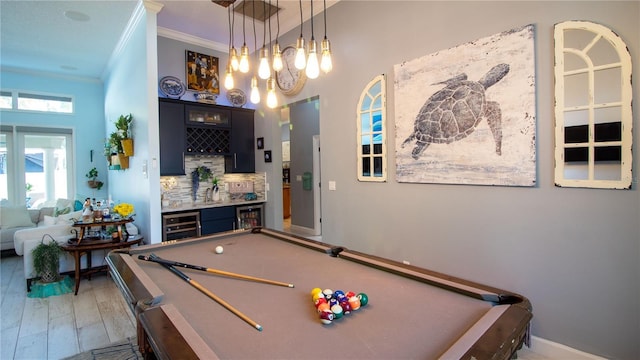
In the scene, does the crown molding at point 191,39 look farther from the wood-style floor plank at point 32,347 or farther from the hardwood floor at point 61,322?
the wood-style floor plank at point 32,347

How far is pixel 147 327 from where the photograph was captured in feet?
3.64

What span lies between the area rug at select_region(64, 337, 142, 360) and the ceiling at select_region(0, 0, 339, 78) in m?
3.53

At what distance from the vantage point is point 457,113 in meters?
2.54

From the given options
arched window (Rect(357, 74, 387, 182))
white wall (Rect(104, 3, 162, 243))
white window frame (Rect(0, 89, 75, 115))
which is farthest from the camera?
white window frame (Rect(0, 89, 75, 115))

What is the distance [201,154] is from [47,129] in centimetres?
382

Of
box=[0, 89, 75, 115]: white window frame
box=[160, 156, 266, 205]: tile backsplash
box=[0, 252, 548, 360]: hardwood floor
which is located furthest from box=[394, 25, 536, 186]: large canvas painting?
box=[0, 89, 75, 115]: white window frame

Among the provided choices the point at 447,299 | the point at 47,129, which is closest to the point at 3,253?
the point at 47,129

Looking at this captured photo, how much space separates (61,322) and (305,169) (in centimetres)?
439

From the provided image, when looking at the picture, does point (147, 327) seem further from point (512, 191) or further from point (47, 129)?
point (47, 129)

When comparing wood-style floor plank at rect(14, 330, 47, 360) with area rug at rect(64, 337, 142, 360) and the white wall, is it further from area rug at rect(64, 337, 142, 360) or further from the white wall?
the white wall

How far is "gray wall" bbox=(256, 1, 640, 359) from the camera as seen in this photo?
6.23ft

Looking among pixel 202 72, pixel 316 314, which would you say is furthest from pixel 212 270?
pixel 202 72

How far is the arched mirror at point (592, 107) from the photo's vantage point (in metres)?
1.84

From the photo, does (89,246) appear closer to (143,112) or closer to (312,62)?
(143,112)
